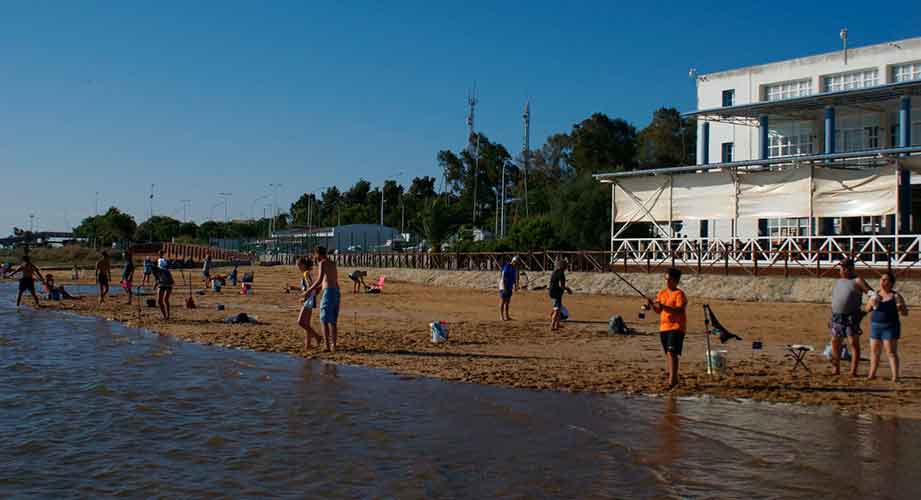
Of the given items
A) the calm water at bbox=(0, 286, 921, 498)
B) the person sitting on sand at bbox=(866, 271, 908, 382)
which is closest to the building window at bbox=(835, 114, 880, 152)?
the person sitting on sand at bbox=(866, 271, 908, 382)

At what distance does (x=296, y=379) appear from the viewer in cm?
1240

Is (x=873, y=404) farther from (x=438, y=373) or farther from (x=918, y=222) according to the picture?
(x=918, y=222)

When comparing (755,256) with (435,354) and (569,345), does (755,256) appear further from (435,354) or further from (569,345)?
(435,354)

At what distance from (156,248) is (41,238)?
53113 mm

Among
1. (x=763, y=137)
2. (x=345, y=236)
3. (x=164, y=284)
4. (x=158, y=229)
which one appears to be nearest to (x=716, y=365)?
(x=164, y=284)

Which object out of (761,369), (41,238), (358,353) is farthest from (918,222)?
(41,238)

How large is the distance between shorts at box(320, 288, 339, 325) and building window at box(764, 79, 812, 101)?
35.4m

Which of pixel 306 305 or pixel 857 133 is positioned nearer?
pixel 306 305

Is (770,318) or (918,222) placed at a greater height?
(918,222)

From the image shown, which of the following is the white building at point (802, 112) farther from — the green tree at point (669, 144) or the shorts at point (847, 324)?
the green tree at point (669, 144)

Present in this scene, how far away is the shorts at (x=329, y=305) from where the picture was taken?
1406 cm

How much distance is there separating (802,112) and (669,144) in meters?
36.0

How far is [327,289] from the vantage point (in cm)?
1402

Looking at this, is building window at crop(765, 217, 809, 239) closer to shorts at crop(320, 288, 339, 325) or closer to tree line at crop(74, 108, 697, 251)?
tree line at crop(74, 108, 697, 251)
